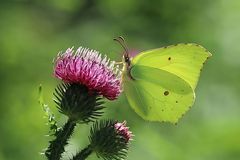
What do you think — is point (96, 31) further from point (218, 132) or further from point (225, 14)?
point (218, 132)

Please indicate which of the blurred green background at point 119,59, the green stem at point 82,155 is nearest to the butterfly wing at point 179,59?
the blurred green background at point 119,59

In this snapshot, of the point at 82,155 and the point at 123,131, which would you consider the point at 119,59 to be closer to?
the point at 123,131

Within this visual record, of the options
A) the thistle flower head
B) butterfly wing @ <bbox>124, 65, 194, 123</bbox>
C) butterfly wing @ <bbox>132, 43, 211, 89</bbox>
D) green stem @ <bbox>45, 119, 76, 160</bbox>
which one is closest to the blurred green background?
the thistle flower head

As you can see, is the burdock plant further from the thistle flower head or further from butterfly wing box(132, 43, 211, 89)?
butterfly wing box(132, 43, 211, 89)

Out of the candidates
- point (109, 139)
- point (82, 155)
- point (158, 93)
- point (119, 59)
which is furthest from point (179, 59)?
point (119, 59)

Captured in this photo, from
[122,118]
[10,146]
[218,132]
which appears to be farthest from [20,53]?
[218,132]

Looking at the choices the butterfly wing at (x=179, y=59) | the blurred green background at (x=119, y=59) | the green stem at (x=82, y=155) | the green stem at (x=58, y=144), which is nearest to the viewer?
the green stem at (x=58, y=144)

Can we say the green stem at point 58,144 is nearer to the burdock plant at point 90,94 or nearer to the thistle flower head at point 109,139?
the burdock plant at point 90,94
